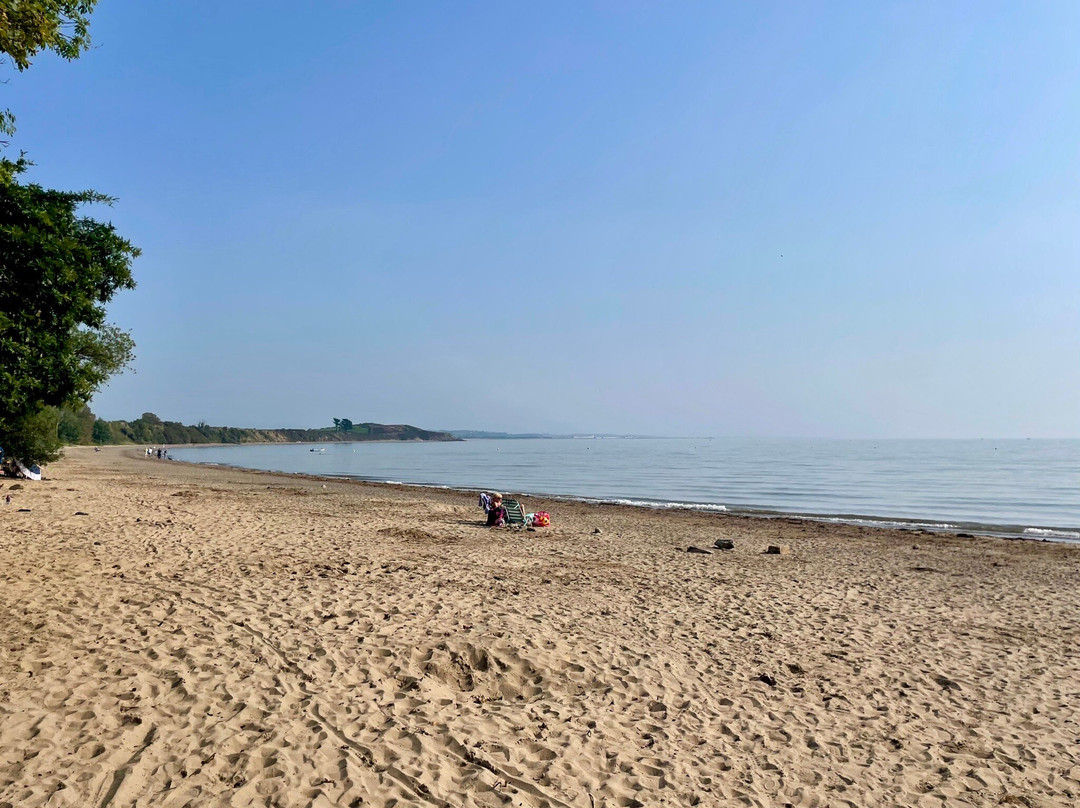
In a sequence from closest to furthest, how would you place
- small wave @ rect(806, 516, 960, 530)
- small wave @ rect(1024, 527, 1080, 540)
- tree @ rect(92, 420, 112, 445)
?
small wave @ rect(1024, 527, 1080, 540), small wave @ rect(806, 516, 960, 530), tree @ rect(92, 420, 112, 445)

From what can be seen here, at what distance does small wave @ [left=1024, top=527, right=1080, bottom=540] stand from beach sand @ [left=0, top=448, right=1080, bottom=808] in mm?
11373

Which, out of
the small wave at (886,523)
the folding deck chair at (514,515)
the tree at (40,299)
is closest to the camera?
the tree at (40,299)

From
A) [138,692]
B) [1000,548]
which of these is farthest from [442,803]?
[1000,548]

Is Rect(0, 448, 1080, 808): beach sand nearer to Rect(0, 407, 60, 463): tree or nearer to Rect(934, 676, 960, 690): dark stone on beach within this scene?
Rect(934, 676, 960, 690): dark stone on beach

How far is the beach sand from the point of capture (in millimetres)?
4848

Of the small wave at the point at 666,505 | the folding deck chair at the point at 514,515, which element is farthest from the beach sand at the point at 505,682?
the small wave at the point at 666,505

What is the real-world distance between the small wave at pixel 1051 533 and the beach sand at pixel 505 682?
1137cm

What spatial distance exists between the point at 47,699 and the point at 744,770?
5.81 meters

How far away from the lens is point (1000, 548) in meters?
19.6

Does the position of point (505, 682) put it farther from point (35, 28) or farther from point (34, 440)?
point (34, 440)

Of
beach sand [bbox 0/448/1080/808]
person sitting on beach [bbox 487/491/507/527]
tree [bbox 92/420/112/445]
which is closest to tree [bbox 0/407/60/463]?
beach sand [bbox 0/448/1080/808]

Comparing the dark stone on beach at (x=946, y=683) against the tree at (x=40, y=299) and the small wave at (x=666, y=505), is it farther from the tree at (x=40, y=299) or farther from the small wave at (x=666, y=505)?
the small wave at (x=666, y=505)

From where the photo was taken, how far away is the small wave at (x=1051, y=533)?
22.7 m

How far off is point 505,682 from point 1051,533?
2473 cm
